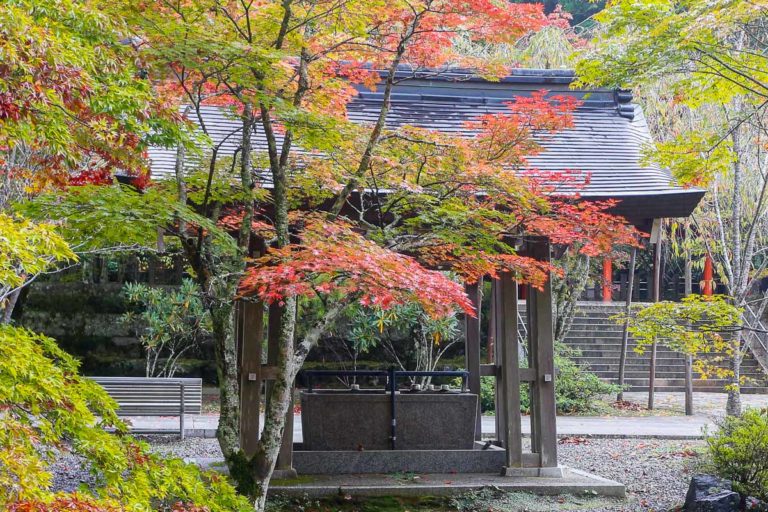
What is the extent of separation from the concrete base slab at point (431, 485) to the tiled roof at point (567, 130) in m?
2.66

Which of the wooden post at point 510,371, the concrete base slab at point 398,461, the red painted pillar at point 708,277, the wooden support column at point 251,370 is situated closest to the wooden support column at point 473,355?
the wooden post at point 510,371

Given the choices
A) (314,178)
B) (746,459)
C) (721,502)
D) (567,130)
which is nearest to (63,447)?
(314,178)

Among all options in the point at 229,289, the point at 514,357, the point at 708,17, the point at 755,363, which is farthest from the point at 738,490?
the point at 755,363

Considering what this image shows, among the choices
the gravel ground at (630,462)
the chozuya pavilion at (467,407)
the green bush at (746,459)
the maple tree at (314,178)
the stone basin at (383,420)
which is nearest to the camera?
the maple tree at (314,178)

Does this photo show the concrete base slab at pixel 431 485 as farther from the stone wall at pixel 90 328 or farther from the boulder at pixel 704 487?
the stone wall at pixel 90 328

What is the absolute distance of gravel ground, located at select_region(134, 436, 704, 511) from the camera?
23.9 ft

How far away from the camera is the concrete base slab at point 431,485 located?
7.05m

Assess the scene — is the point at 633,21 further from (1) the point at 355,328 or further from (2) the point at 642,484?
(1) the point at 355,328

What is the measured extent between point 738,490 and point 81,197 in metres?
5.71

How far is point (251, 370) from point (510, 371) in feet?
8.51

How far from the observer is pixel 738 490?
666 centimetres

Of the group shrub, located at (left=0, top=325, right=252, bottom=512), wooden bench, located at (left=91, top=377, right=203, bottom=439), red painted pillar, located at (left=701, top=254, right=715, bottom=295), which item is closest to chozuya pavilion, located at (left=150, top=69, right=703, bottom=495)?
wooden bench, located at (left=91, top=377, right=203, bottom=439)

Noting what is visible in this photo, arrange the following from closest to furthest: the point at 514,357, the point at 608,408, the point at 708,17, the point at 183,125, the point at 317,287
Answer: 1. the point at 183,125
2. the point at 317,287
3. the point at 708,17
4. the point at 514,357
5. the point at 608,408

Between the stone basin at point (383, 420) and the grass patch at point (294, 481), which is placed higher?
the stone basin at point (383, 420)
